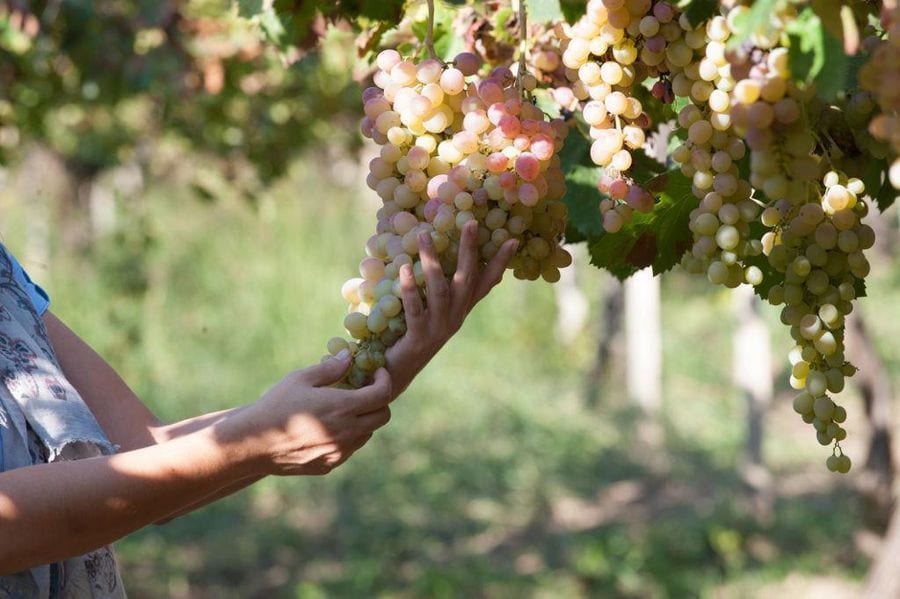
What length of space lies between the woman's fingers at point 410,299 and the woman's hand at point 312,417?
6 cm

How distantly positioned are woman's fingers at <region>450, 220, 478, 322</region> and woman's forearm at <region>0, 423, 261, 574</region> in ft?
0.75

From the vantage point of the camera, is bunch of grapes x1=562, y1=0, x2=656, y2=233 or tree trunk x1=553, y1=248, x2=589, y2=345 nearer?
bunch of grapes x1=562, y1=0, x2=656, y2=233

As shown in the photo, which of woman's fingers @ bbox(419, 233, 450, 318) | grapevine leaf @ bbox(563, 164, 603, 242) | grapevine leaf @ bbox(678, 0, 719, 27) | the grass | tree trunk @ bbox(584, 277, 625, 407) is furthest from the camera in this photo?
tree trunk @ bbox(584, 277, 625, 407)

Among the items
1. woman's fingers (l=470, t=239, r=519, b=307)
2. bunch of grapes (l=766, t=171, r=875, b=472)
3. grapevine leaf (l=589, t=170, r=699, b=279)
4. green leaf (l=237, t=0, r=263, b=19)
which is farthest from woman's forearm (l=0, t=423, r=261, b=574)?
green leaf (l=237, t=0, r=263, b=19)

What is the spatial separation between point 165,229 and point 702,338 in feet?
14.5

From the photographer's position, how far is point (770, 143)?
0.69m

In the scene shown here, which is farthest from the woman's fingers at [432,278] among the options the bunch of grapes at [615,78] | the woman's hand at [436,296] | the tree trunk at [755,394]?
the tree trunk at [755,394]

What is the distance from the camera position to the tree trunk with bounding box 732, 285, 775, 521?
17.2 ft

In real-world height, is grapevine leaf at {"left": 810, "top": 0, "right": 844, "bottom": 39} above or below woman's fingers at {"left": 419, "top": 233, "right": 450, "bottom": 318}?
Answer: above

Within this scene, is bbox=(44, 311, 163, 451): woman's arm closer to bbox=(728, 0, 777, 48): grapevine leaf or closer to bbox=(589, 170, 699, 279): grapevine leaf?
bbox=(589, 170, 699, 279): grapevine leaf

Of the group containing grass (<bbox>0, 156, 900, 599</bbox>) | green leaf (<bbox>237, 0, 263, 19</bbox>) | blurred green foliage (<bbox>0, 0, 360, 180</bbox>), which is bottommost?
grass (<bbox>0, 156, 900, 599</bbox>)

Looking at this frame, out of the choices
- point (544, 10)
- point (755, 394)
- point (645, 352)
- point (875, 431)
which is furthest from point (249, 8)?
point (645, 352)

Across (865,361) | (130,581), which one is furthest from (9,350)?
(130,581)

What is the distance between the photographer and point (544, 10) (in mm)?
946
